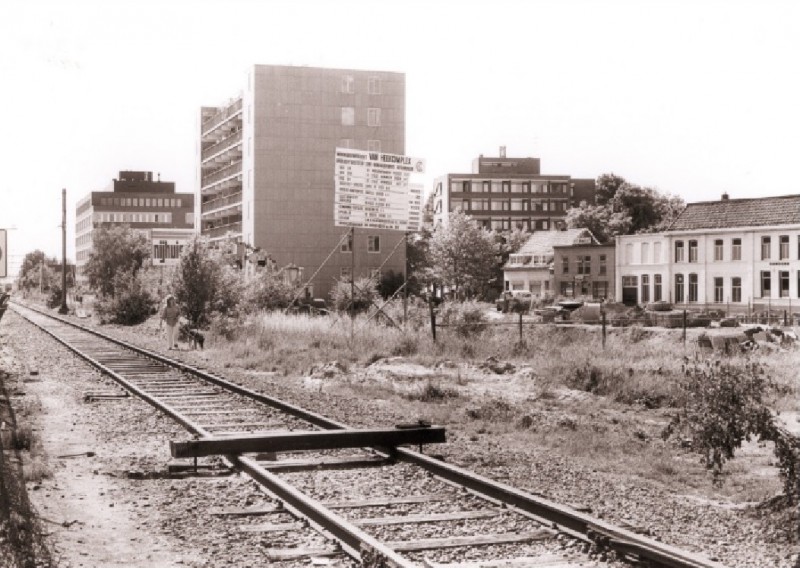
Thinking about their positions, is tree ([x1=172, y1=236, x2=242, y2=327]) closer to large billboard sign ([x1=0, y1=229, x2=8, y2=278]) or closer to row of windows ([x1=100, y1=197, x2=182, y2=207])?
large billboard sign ([x1=0, y1=229, x2=8, y2=278])

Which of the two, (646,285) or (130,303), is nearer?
(130,303)

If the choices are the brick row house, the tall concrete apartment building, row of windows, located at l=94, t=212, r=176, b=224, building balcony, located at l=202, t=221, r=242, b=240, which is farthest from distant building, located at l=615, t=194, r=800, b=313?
row of windows, located at l=94, t=212, r=176, b=224

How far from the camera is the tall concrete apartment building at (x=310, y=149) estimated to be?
80.8m

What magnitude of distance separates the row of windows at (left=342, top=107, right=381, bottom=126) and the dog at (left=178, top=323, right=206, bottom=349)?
54.1 metres

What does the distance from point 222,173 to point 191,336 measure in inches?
2646

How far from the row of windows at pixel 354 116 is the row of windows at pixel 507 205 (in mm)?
60309

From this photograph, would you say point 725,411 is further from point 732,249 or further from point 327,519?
point 732,249

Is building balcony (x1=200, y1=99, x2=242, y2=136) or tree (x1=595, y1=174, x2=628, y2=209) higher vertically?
building balcony (x1=200, y1=99, x2=242, y2=136)

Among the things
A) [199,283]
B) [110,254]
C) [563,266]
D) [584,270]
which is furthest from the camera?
[563,266]

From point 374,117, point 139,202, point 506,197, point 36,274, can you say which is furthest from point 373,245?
point 139,202

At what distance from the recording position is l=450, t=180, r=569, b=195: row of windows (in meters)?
145

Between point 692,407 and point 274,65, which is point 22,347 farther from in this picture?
point 274,65

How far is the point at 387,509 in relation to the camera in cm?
772

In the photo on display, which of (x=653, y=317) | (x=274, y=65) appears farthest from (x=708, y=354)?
(x=274, y=65)
